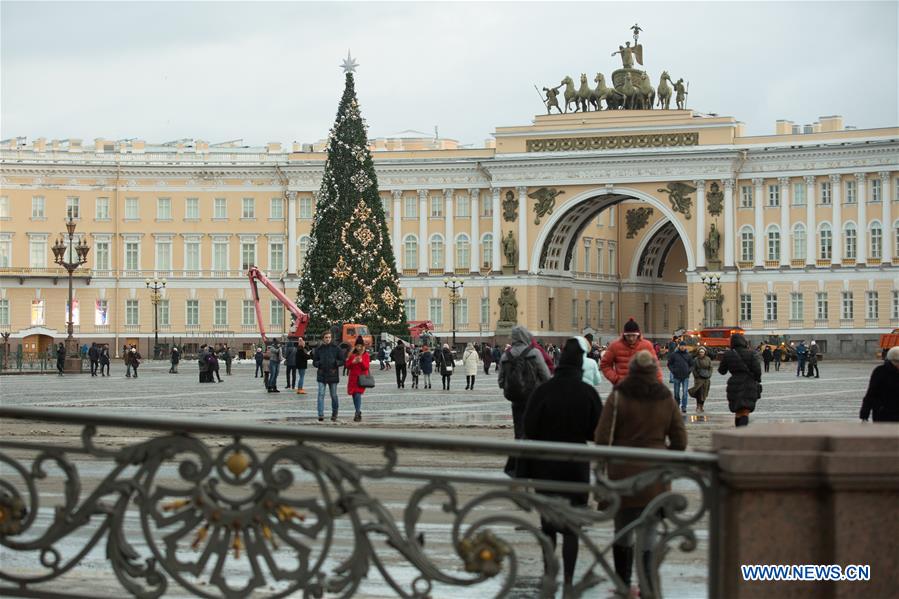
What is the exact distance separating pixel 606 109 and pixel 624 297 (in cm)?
1340

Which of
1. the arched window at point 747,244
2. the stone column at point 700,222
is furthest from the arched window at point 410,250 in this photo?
the arched window at point 747,244

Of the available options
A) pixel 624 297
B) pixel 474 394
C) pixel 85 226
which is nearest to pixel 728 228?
pixel 624 297

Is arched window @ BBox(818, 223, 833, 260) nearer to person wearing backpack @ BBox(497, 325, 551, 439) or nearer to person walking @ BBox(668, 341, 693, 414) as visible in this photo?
person walking @ BBox(668, 341, 693, 414)

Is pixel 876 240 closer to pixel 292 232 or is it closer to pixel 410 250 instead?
pixel 410 250

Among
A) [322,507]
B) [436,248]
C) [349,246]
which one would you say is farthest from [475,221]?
[322,507]

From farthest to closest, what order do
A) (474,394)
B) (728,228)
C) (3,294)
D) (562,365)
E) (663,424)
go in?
(3,294) < (728,228) < (474,394) < (562,365) < (663,424)

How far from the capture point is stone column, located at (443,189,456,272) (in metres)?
90.7

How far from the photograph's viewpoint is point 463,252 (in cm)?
9069

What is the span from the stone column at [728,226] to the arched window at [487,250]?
1258 cm

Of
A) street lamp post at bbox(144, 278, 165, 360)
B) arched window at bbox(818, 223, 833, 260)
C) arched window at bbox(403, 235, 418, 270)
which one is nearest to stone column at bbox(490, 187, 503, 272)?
arched window at bbox(403, 235, 418, 270)

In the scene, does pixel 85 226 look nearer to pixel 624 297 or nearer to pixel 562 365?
pixel 624 297

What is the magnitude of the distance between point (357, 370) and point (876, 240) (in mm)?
59661

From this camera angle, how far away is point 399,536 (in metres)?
6.89

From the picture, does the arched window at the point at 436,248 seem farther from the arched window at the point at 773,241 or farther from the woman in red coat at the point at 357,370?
the woman in red coat at the point at 357,370
